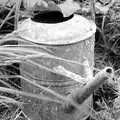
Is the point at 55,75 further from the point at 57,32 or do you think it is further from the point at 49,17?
the point at 49,17

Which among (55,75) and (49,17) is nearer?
(55,75)

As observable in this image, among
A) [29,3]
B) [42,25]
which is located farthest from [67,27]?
[29,3]

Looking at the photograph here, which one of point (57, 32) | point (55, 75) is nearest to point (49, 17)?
point (57, 32)

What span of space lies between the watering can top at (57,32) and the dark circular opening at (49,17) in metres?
0.12

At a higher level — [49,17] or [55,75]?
[49,17]

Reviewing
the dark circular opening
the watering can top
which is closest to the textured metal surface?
the watering can top

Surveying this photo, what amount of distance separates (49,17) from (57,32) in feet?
0.85

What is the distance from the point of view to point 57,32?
53.7 inches

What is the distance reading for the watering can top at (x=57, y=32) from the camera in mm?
1343

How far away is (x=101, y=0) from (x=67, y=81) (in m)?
0.79

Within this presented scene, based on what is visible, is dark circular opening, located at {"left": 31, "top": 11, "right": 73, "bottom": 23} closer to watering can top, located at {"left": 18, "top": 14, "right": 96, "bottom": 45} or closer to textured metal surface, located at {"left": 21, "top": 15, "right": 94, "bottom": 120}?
watering can top, located at {"left": 18, "top": 14, "right": 96, "bottom": 45}

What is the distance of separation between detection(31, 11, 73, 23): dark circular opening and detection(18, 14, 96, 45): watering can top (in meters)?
0.12

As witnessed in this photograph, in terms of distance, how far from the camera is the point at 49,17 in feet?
5.23

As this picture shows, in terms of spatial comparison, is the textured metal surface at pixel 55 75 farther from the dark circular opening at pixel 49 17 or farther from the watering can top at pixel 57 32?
the dark circular opening at pixel 49 17
